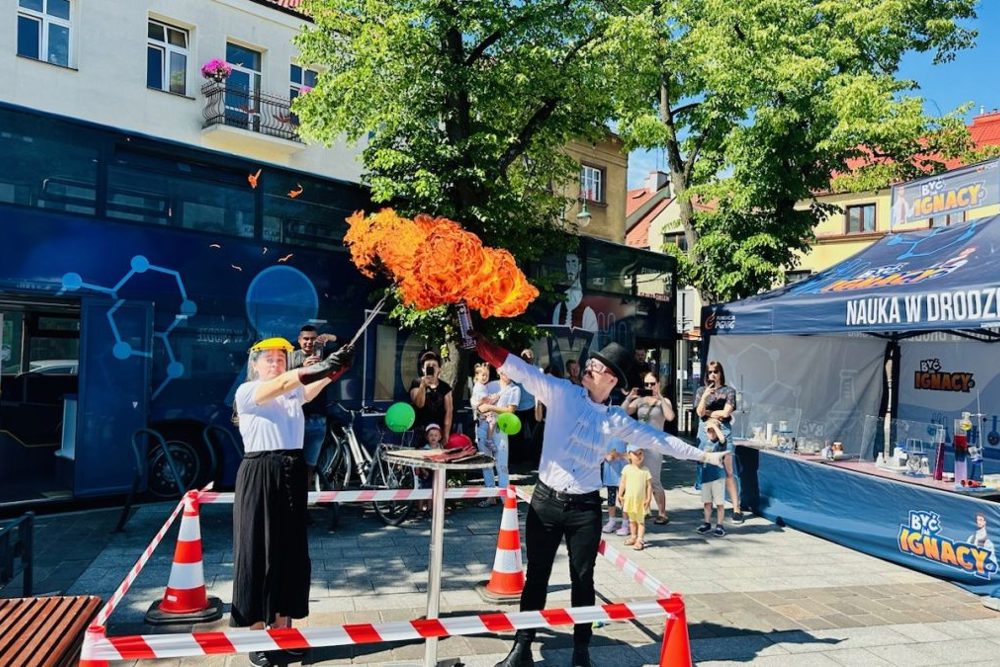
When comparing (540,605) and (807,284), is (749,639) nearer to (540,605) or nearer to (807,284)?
(540,605)

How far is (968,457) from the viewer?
7172 millimetres

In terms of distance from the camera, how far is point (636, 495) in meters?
7.50

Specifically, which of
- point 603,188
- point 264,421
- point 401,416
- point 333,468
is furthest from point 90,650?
point 603,188

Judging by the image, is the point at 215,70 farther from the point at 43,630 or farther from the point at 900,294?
the point at 43,630

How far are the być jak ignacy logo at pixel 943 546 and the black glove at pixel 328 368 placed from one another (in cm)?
591

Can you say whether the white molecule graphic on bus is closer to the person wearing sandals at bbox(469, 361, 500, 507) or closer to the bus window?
the bus window

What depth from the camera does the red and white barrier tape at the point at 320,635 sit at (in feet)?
8.73

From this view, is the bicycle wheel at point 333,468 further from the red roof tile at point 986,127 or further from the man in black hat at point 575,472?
the red roof tile at point 986,127

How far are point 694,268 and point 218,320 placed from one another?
10.6 m

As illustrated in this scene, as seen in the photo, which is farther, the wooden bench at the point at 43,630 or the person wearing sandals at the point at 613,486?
the person wearing sandals at the point at 613,486

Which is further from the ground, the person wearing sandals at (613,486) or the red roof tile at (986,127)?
the red roof tile at (986,127)

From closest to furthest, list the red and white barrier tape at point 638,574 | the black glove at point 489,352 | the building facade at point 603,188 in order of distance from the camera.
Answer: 1. the red and white barrier tape at point 638,574
2. the black glove at point 489,352
3. the building facade at point 603,188

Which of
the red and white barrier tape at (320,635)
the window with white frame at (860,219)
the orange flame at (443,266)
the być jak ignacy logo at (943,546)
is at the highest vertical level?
the window with white frame at (860,219)

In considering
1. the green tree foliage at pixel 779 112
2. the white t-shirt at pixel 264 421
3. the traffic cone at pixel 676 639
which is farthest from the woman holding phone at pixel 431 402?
the green tree foliage at pixel 779 112
